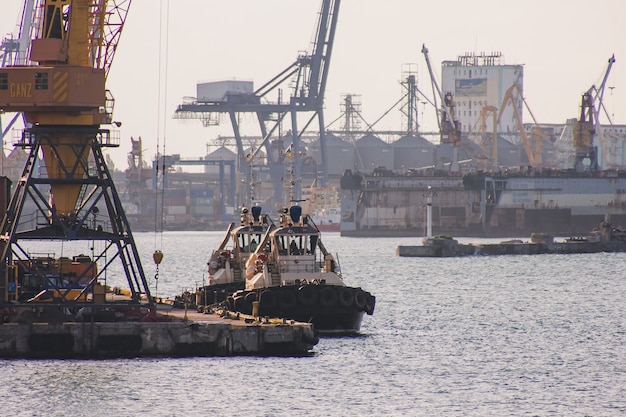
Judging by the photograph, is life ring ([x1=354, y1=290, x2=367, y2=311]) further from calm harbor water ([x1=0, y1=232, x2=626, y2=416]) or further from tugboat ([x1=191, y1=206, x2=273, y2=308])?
tugboat ([x1=191, y1=206, x2=273, y2=308])

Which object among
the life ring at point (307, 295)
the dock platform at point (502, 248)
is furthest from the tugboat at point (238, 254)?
the dock platform at point (502, 248)

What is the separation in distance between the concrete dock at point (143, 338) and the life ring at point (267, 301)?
5.46m

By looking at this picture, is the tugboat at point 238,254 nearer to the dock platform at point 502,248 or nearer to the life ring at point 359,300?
the life ring at point 359,300

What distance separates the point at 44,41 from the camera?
51.1 metres

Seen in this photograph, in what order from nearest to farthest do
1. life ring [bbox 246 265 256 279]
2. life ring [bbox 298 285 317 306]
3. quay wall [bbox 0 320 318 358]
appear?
quay wall [bbox 0 320 318 358] < life ring [bbox 298 285 317 306] < life ring [bbox 246 265 256 279]

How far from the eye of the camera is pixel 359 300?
55156 mm

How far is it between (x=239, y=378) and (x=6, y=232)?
11.1 meters

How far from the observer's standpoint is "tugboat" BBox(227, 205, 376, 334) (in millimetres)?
53844

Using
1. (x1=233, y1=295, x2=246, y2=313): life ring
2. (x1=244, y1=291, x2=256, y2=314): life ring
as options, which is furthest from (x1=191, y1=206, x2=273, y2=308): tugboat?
(x1=244, y1=291, x2=256, y2=314): life ring

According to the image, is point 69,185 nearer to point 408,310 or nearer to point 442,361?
point 442,361

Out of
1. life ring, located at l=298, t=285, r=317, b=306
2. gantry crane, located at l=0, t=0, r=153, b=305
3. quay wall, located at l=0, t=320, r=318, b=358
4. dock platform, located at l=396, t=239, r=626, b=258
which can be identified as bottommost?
quay wall, located at l=0, t=320, r=318, b=358

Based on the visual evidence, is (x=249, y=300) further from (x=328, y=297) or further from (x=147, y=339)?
(x=147, y=339)

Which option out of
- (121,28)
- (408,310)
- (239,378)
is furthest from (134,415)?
(408,310)

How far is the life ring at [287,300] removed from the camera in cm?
5362
